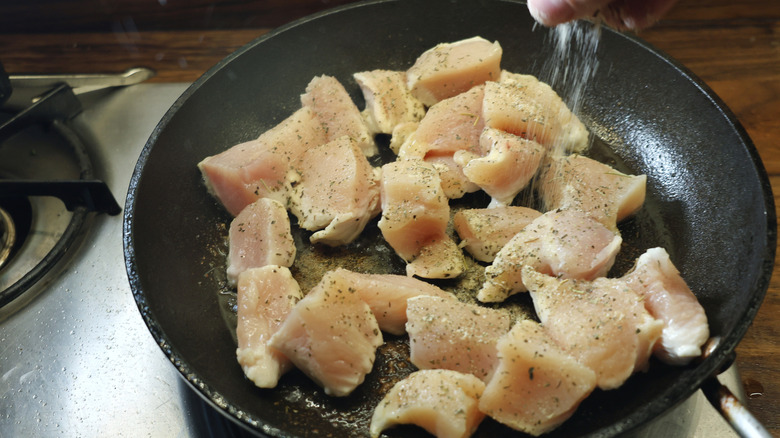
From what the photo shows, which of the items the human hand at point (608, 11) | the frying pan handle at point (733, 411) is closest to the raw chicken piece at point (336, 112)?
the human hand at point (608, 11)

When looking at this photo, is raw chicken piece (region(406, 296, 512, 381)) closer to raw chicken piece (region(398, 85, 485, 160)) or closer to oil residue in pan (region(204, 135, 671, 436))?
oil residue in pan (region(204, 135, 671, 436))

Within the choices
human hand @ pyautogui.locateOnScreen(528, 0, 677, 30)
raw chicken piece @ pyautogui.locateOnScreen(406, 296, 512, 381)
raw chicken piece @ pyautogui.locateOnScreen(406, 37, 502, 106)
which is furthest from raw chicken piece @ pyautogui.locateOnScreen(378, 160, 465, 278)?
human hand @ pyautogui.locateOnScreen(528, 0, 677, 30)

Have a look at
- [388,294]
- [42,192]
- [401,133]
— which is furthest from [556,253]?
[42,192]

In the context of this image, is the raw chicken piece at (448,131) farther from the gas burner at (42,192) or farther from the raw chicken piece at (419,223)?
the gas burner at (42,192)

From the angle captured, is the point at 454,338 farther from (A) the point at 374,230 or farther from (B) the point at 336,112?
(B) the point at 336,112

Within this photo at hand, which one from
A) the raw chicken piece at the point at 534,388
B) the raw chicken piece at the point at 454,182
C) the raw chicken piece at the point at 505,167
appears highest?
the raw chicken piece at the point at 505,167

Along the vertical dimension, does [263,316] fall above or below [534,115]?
below
